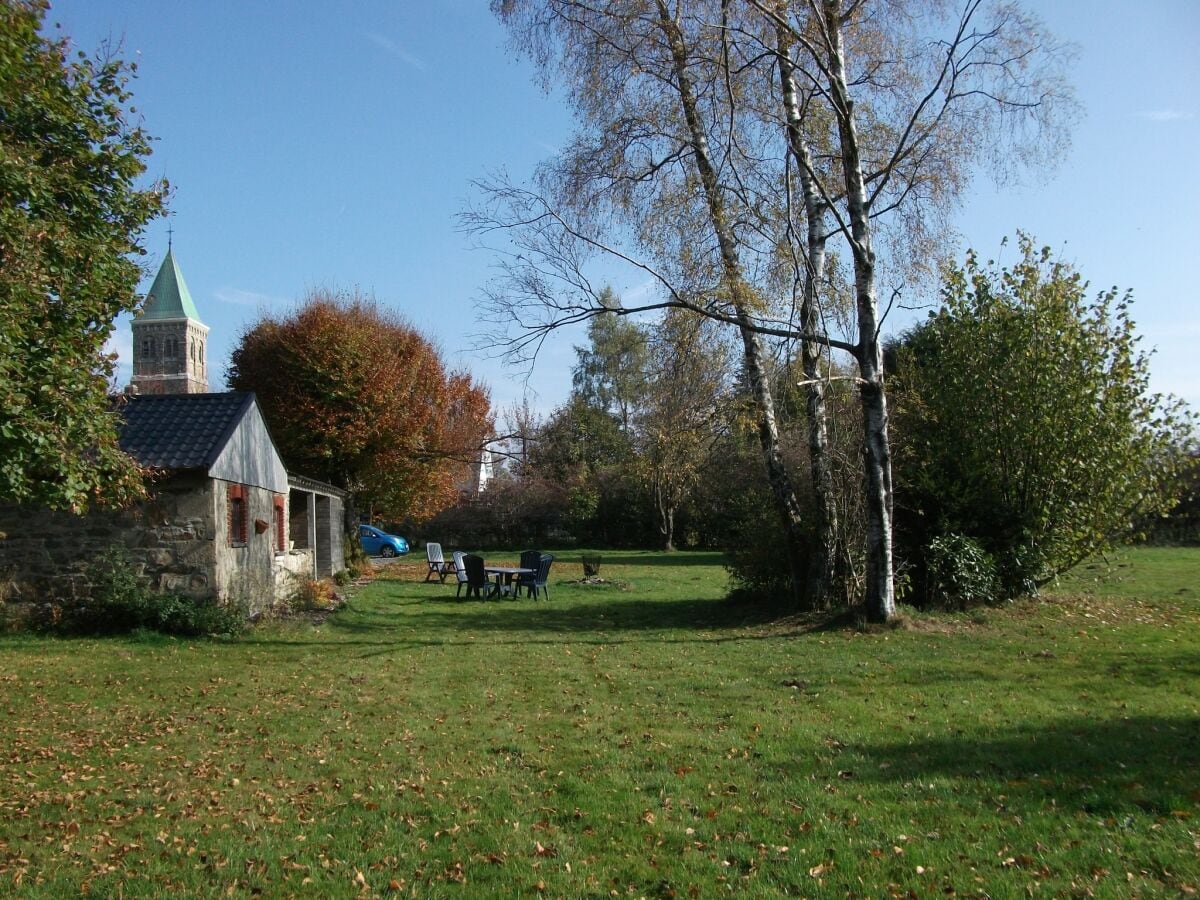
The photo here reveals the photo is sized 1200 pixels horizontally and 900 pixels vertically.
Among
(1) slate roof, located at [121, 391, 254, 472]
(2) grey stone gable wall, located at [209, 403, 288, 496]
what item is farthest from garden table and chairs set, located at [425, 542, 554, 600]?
(1) slate roof, located at [121, 391, 254, 472]

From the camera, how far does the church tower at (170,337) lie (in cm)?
7812

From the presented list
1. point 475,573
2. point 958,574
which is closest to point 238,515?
point 475,573

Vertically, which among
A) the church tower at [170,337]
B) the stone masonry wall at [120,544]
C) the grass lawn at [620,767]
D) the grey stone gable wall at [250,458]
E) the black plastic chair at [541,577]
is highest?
the church tower at [170,337]

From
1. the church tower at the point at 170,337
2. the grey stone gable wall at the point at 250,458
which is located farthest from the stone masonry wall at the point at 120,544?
the church tower at the point at 170,337

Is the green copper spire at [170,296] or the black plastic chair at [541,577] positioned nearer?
the black plastic chair at [541,577]

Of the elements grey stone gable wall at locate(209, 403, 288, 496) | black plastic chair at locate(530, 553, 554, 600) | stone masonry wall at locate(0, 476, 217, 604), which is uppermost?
grey stone gable wall at locate(209, 403, 288, 496)

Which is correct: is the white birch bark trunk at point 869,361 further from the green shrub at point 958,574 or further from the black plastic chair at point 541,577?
the black plastic chair at point 541,577

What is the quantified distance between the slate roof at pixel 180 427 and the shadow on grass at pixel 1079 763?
11.1 meters

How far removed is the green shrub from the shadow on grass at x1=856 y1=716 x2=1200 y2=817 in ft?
22.3

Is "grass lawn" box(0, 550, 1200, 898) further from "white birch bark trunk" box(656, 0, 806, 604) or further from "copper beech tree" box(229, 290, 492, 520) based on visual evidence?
"copper beech tree" box(229, 290, 492, 520)

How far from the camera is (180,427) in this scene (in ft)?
47.9

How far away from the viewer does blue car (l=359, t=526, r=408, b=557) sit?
41531mm

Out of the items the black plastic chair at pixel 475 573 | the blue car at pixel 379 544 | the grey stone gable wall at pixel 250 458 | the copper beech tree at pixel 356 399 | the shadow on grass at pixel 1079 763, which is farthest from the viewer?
the blue car at pixel 379 544

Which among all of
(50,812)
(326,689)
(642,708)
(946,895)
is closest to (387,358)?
(326,689)
